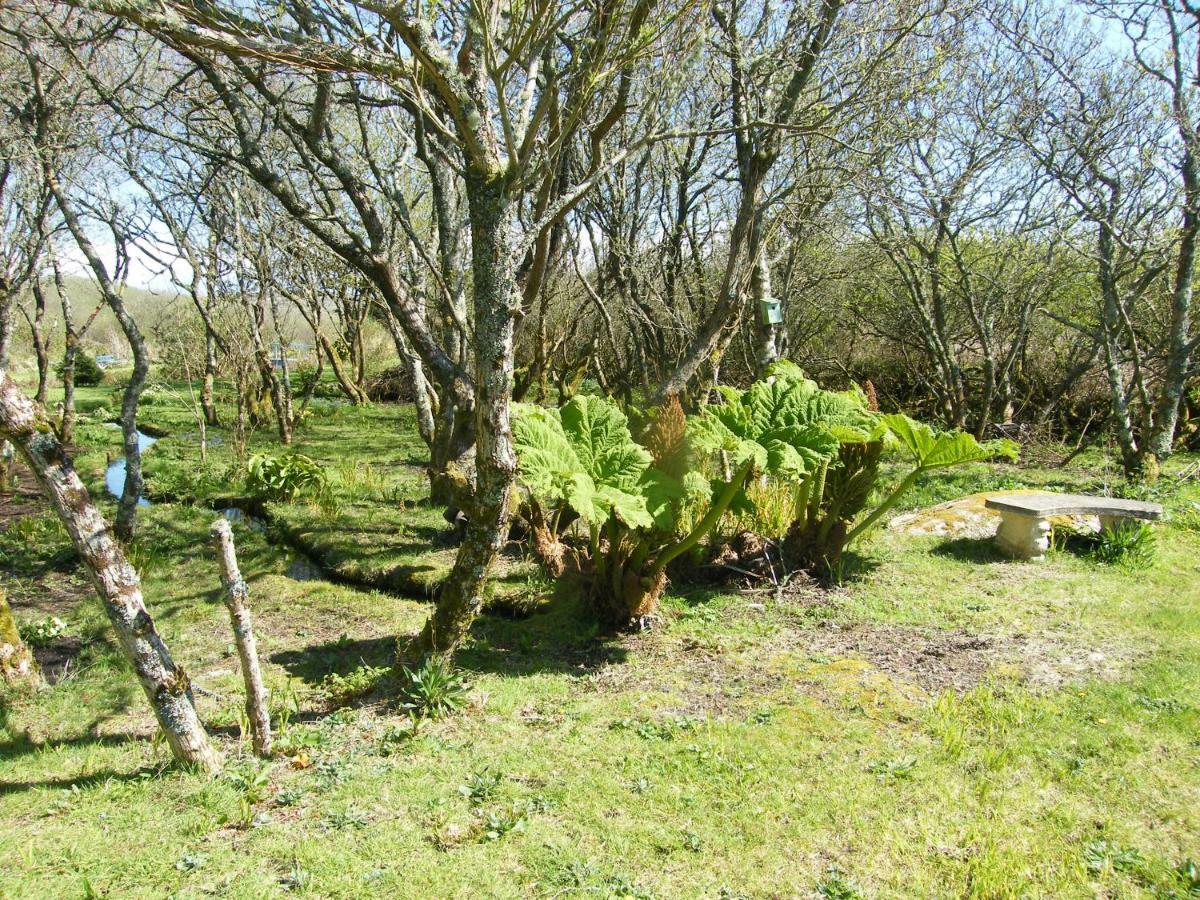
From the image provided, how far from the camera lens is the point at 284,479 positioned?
8758mm

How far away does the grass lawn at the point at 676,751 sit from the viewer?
2.81 metres

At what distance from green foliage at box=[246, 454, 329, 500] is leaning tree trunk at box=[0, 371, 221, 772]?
554 centimetres

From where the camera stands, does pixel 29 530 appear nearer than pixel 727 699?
No

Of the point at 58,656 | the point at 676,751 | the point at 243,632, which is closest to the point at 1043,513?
the point at 676,751

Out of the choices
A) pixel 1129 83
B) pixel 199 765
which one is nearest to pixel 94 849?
pixel 199 765

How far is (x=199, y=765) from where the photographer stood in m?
3.38

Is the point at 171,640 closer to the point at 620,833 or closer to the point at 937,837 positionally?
the point at 620,833

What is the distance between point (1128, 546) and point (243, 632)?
20.7 feet

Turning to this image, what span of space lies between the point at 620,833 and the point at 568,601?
265cm

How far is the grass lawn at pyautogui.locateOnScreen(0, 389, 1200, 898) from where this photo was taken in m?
2.81

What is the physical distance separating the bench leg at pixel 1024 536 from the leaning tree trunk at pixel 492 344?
4.45 meters

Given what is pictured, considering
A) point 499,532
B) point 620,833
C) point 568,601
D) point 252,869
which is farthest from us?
point 568,601

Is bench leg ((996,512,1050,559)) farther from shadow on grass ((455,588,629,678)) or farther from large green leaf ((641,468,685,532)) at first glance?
shadow on grass ((455,588,629,678))

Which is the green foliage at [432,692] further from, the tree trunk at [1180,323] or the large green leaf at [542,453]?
the tree trunk at [1180,323]
